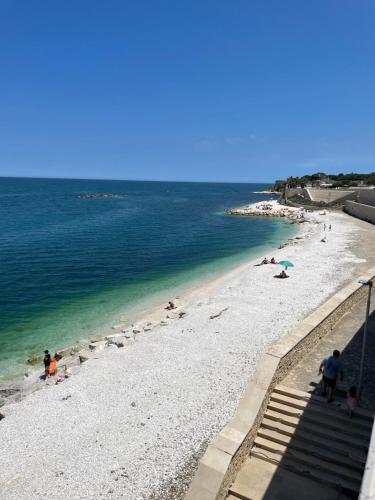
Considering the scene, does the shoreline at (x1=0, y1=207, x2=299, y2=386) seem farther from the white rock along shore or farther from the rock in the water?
the white rock along shore

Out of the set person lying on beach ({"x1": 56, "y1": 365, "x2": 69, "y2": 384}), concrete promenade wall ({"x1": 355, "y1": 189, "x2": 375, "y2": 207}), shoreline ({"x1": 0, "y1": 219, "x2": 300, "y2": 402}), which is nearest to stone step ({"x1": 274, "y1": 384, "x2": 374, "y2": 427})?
shoreline ({"x1": 0, "y1": 219, "x2": 300, "y2": 402})

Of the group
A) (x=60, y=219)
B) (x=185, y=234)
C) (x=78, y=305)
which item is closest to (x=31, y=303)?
(x=78, y=305)

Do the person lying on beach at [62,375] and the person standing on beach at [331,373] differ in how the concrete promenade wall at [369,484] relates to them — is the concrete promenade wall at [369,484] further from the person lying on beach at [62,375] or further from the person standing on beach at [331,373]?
the person lying on beach at [62,375]

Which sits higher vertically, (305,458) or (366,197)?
(366,197)

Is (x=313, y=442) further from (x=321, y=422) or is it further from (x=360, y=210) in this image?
(x=360, y=210)

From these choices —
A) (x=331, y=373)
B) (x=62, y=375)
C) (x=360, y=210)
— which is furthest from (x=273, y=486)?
(x=360, y=210)

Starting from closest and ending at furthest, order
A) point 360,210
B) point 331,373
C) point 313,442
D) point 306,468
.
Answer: point 306,468 → point 313,442 → point 331,373 → point 360,210

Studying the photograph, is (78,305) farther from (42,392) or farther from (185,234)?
(185,234)

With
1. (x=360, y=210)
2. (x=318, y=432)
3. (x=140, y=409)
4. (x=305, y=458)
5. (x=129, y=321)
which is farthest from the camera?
(x=360, y=210)
